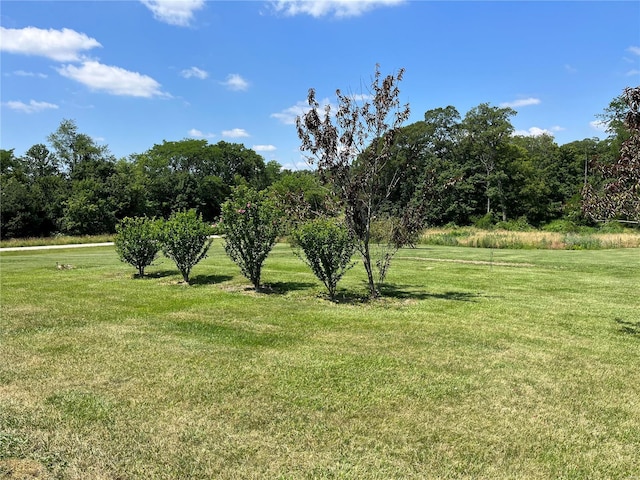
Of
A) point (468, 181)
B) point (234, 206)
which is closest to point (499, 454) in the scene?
point (234, 206)

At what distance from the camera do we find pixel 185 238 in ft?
32.6

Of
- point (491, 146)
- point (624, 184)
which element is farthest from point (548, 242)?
point (491, 146)

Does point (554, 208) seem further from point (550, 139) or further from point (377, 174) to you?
point (377, 174)

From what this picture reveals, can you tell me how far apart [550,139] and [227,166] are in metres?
55.4

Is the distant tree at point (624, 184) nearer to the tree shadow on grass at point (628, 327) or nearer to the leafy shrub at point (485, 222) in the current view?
the tree shadow on grass at point (628, 327)

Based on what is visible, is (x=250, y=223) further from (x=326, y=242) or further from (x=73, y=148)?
(x=73, y=148)

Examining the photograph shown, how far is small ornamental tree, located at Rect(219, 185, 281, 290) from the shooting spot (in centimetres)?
883

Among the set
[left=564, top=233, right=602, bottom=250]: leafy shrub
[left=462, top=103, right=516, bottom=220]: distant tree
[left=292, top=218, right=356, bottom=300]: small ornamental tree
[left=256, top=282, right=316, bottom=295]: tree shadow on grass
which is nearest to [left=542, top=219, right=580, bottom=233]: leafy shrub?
[left=462, top=103, right=516, bottom=220]: distant tree

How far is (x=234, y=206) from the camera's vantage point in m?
8.81

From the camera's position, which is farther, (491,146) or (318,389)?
(491,146)

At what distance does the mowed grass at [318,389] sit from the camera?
287 centimetres

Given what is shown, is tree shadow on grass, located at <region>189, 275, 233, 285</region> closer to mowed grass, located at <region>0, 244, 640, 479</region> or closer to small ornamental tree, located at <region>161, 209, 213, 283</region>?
small ornamental tree, located at <region>161, 209, 213, 283</region>

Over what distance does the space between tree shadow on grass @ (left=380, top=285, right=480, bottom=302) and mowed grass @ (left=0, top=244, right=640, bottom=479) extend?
1.62 ft

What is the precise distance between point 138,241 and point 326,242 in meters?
5.57
